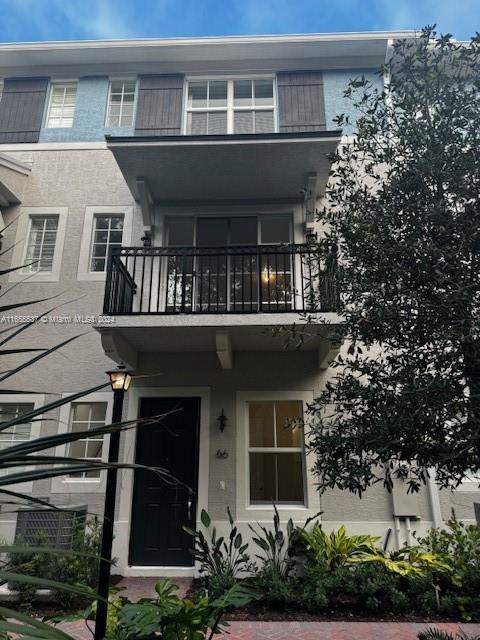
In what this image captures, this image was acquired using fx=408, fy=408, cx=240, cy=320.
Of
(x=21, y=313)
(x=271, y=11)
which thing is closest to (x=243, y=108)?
(x=21, y=313)

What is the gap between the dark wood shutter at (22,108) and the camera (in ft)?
28.0

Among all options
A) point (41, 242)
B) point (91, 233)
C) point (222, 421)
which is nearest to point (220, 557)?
point (222, 421)

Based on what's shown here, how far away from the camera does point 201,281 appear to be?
23.4 ft

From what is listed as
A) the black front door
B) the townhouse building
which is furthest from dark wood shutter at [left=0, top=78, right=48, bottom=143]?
the black front door

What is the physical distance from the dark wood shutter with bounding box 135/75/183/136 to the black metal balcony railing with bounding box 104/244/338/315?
301 centimetres

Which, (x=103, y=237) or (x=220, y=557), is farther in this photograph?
(x=103, y=237)

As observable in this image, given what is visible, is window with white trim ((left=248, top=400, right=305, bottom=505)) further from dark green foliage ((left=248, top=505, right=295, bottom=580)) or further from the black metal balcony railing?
the black metal balcony railing

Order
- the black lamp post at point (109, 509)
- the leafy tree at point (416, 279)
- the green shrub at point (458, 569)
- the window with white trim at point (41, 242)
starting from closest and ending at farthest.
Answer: the leafy tree at point (416, 279)
the black lamp post at point (109, 509)
the green shrub at point (458, 569)
the window with white trim at point (41, 242)

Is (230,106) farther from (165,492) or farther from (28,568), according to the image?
(28,568)

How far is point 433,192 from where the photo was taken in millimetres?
3268

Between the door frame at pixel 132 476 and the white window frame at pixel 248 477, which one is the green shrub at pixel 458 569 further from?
the door frame at pixel 132 476

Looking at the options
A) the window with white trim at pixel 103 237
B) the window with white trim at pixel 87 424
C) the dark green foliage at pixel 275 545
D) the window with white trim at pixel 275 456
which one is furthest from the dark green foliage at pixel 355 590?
the window with white trim at pixel 103 237

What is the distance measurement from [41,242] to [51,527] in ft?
16.6

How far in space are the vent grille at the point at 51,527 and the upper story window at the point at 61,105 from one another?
7.52 m
